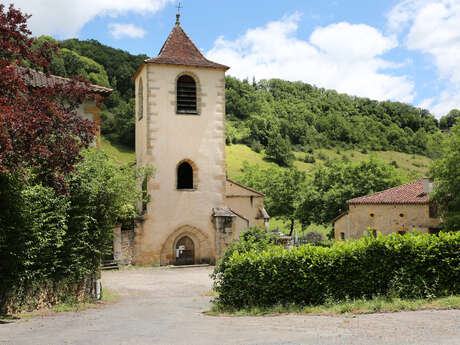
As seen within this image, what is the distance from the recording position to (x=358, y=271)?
1007 centimetres

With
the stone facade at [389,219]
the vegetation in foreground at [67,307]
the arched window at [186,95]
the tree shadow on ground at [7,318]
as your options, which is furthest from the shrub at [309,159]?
the tree shadow on ground at [7,318]

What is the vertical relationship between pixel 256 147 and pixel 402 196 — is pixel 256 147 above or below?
above

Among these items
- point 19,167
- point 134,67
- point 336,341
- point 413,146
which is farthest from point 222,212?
point 413,146

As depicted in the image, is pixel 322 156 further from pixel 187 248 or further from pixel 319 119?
pixel 187 248

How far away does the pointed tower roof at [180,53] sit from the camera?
2564 cm

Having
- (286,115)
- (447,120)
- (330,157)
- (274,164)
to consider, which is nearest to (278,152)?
(274,164)

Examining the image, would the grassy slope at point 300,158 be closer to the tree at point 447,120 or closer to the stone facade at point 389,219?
the stone facade at point 389,219

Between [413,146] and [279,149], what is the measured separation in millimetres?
45148

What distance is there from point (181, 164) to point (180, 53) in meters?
6.45

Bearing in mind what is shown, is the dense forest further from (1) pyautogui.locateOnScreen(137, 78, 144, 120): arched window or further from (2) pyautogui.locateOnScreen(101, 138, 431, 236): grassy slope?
(1) pyautogui.locateOnScreen(137, 78, 144, 120): arched window

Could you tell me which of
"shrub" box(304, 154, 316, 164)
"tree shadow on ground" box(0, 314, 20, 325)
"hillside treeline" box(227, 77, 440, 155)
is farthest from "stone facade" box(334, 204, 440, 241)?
"shrub" box(304, 154, 316, 164)

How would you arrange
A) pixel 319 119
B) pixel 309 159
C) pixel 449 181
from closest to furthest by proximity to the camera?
pixel 449 181
pixel 309 159
pixel 319 119

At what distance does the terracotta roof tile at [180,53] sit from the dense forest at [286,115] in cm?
4213

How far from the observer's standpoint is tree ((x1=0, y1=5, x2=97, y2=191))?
8359 millimetres
